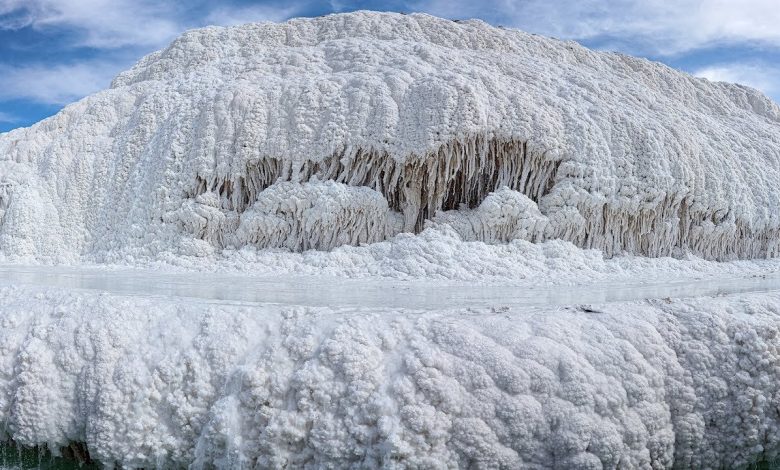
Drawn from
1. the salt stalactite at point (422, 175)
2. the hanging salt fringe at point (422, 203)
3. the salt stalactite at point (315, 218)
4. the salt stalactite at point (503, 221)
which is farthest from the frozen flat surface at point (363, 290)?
the salt stalactite at point (422, 175)

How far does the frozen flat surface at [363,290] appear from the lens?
493cm

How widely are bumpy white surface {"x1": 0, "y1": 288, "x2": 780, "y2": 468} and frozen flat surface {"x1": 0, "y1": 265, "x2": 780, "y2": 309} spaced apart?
86 cm

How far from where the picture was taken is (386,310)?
398cm

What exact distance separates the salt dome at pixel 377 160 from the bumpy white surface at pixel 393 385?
4.78 m

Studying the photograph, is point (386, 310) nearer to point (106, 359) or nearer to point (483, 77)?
point (106, 359)

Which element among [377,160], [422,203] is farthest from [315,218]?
[422,203]

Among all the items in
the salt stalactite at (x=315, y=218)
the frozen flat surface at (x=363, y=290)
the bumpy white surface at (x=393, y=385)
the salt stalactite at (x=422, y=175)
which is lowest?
the bumpy white surface at (x=393, y=385)

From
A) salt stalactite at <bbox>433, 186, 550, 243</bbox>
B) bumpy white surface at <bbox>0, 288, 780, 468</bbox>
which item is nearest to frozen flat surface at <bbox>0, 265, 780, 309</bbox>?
bumpy white surface at <bbox>0, 288, 780, 468</bbox>

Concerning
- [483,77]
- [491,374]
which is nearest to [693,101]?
[483,77]

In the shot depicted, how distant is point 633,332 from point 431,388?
1.31 m

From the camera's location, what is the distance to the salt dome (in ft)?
28.8

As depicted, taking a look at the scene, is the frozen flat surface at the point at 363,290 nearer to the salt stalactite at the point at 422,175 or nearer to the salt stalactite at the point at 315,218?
the salt stalactite at the point at 315,218

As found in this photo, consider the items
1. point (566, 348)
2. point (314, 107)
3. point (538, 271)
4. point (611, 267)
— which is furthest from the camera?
point (314, 107)

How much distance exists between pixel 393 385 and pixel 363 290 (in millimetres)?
2669
